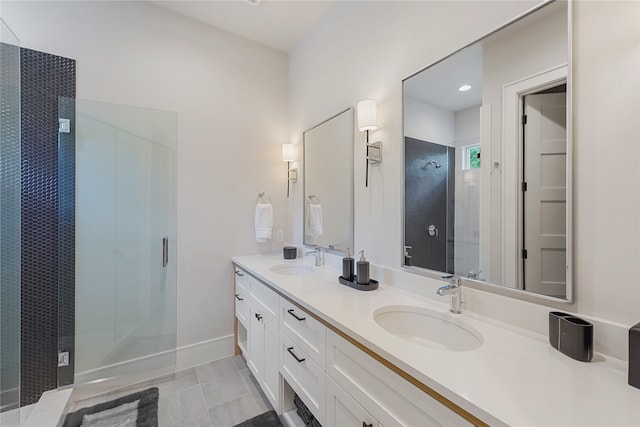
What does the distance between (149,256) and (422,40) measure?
2.45 m

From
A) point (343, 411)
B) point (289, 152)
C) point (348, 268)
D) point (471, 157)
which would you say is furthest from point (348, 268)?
point (289, 152)

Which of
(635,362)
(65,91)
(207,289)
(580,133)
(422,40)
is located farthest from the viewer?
(207,289)

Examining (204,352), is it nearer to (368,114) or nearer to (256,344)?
(256,344)

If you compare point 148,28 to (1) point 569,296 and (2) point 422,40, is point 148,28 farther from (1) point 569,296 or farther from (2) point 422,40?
(1) point 569,296

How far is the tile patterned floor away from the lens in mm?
1691

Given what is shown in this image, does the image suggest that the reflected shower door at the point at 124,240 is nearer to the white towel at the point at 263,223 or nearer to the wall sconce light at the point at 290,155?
the white towel at the point at 263,223

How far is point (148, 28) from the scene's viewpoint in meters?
2.15

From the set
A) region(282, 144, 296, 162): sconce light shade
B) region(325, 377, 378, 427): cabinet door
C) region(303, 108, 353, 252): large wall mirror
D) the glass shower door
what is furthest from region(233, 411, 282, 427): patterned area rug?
region(282, 144, 296, 162): sconce light shade

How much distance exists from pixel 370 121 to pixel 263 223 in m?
1.39

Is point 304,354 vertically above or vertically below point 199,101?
below

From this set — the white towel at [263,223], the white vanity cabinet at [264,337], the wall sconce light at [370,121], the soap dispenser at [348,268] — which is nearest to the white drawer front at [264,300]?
the white vanity cabinet at [264,337]

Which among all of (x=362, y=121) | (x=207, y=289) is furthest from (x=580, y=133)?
(x=207, y=289)

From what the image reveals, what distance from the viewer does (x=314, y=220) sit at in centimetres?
238

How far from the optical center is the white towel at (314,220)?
230 centimetres
